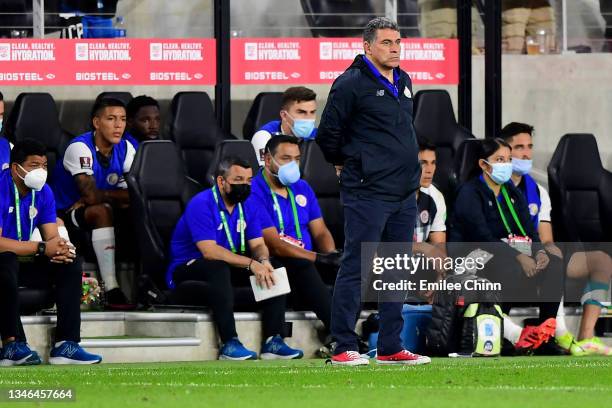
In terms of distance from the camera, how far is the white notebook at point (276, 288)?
11398 millimetres

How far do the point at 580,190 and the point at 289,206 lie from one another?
3088mm

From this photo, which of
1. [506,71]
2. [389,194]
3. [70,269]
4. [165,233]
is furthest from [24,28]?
[389,194]

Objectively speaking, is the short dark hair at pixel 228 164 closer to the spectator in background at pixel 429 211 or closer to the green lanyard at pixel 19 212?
the green lanyard at pixel 19 212

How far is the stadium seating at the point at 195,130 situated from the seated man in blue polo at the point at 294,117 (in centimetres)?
74

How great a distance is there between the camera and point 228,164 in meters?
11.7

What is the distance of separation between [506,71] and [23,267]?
599cm

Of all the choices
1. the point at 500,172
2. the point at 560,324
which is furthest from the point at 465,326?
the point at 500,172

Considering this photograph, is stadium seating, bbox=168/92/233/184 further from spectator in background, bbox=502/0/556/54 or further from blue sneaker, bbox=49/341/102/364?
spectator in background, bbox=502/0/556/54

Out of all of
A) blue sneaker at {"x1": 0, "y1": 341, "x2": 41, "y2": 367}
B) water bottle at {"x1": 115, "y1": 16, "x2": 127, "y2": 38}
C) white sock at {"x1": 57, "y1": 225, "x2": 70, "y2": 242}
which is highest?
water bottle at {"x1": 115, "y1": 16, "x2": 127, "y2": 38}

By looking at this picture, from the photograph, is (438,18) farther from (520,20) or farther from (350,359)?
(350,359)

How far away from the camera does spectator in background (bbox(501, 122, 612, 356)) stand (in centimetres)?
1239

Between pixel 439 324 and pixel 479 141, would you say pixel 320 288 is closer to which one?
pixel 439 324

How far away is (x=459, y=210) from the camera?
40.9ft

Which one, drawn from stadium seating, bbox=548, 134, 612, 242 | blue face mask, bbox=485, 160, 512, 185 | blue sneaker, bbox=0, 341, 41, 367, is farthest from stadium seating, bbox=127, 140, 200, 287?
stadium seating, bbox=548, 134, 612, 242
